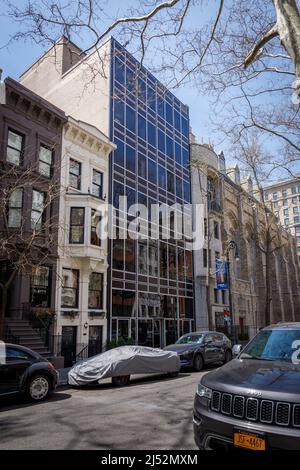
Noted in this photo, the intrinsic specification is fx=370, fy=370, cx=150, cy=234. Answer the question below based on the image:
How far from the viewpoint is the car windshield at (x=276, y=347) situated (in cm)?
523

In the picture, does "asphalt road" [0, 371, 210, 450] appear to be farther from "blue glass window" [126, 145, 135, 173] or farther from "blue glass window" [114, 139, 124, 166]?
"blue glass window" [126, 145, 135, 173]

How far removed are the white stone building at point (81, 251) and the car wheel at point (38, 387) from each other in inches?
317

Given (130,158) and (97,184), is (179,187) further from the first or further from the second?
(97,184)

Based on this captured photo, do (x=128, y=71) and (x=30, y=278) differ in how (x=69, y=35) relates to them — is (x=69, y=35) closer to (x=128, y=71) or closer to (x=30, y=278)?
(x=30, y=278)

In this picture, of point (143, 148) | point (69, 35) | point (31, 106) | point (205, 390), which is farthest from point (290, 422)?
point (143, 148)

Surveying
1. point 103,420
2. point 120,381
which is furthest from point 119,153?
point 103,420

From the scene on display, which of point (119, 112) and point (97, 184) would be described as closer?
point (97, 184)

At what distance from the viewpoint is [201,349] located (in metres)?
15.8

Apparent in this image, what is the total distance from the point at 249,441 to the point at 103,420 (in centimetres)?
410

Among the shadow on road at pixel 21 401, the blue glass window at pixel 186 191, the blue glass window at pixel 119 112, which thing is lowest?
the shadow on road at pixel 21 401

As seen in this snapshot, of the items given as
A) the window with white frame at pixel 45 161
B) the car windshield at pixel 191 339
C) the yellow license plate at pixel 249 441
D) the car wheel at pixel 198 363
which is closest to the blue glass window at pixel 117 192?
the window with white frame at pixel 45 161

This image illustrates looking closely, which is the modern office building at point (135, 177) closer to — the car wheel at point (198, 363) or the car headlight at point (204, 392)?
the car wheel at point (198, 363)
